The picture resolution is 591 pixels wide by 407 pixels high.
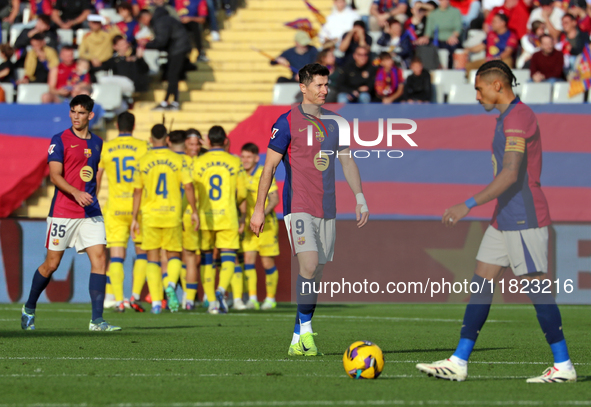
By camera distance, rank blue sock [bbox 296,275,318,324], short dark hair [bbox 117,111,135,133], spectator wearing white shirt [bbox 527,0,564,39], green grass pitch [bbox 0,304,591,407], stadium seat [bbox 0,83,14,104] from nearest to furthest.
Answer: green grass pitch [bbox 0,304,591,407] < blue sock [bbox 296,275,318,324] < short dark hair [bbox 117,111,135,133] < spectator wearing white shirt [bbox 527,0,564,39] < stadium seat [bbox 0,83,14,104]

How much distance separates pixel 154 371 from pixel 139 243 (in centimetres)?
669

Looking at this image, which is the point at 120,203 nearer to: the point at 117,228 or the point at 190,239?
the point at 117,228

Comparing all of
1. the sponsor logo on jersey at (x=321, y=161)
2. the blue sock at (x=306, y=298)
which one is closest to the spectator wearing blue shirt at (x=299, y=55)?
the sponsor logo on jersey at (x=321, y=161)

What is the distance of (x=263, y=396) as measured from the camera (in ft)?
17.1

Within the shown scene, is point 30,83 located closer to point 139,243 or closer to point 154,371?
point 139,243

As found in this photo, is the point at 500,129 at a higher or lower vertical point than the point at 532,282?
higher

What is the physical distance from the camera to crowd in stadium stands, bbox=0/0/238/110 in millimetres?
18000

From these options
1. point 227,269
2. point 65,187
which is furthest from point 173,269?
point 65,187

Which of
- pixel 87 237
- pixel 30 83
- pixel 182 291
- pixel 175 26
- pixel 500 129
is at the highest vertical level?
pixel 175 26

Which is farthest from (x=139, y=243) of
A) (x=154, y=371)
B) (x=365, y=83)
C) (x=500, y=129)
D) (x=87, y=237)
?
(x=500, y=129)

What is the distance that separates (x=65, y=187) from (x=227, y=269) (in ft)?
13.1

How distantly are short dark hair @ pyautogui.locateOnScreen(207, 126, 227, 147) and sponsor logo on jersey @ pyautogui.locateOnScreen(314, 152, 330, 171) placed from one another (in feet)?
16.6

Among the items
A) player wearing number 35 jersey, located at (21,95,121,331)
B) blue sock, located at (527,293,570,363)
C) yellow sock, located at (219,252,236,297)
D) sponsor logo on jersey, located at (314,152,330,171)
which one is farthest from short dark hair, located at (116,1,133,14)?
blue sock, located at (527,293,570,363)

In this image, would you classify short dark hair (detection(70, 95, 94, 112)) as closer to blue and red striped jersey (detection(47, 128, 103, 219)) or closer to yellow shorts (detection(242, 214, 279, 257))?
blue and red striped jersey (detection(47, 128, 103, 219))
